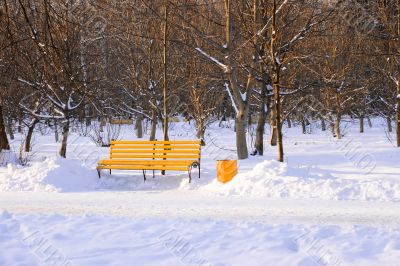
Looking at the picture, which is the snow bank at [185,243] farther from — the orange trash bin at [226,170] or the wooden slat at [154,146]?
the wooden slat at [154,146]

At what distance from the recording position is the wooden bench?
9445 millimetres

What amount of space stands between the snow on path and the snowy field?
0.02 meters

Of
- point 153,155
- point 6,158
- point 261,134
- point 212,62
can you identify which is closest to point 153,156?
point 153,155

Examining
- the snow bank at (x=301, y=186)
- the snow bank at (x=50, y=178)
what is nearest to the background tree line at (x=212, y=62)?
the snow bank at (x=50, y=178)

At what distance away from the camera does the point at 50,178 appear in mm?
8656

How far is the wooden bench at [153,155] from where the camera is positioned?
31.0 ft

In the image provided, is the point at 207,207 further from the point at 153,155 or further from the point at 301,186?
the point at 153,155

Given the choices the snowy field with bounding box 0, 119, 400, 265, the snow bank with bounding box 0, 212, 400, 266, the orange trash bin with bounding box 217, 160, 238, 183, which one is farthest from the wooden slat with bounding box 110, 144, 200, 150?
the snow bank with bounding box 0, 212, 400, 266

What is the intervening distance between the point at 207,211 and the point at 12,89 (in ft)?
48.1

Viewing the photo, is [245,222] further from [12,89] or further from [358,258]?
[12,89]

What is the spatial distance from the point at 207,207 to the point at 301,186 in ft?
6.59

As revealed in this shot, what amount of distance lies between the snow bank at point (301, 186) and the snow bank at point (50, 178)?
8.66 feet

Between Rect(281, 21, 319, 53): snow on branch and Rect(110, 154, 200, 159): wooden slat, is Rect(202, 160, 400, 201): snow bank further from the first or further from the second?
Rect(281, 21, 319, 53): snow on branch

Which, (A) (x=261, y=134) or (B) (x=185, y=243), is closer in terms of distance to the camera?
(B) (x=185, y=243)
